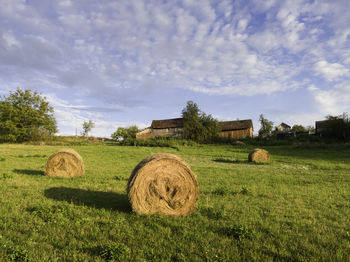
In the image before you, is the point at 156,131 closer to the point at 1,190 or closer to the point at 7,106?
the point at 7,106

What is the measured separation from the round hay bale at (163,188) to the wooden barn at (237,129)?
59.6m

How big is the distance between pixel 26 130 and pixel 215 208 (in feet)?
177

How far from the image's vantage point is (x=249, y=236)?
5.04 meters

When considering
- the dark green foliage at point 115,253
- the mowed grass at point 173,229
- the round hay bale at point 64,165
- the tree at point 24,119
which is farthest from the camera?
the tree at point 24,119

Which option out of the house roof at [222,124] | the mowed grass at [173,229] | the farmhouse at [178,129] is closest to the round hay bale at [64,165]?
the mowed grass at [173,229]

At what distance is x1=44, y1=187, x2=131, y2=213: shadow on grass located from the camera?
722cm

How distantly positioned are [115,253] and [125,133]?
210ft

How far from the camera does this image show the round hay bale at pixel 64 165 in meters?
12.7

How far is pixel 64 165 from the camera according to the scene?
12.8m

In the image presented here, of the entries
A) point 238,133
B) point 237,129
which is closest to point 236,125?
point 237,129

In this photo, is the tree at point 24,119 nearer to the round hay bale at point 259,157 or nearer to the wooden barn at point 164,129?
the wooden barn at point 164,129

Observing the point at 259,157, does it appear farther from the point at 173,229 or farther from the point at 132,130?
the point at 132,130

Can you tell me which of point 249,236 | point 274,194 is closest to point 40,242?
point 249,236

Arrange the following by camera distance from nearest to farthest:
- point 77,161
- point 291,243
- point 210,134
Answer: point 291,243, point 77,161, point 210,134
